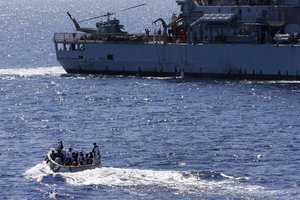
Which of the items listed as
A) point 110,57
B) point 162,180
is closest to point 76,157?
point 162,180

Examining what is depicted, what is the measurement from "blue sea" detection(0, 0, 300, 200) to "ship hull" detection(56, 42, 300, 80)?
4.77 ft

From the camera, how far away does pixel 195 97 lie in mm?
125062

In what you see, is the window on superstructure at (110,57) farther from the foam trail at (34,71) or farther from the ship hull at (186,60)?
the foam trail at (34,71)

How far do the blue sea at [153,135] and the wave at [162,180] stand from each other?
66 mm

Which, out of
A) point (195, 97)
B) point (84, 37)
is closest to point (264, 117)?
point (195, 97)

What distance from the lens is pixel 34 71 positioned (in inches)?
6083

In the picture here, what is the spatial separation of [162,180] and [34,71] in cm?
Result: 7564

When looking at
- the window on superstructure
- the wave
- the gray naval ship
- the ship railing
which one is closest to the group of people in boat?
the wave

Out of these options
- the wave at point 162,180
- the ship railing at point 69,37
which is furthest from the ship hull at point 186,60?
the wave at point 162,180

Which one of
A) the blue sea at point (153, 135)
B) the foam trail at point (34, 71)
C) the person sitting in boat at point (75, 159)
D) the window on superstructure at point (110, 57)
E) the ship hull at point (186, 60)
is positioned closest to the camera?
the blue sea at point (153, 135)

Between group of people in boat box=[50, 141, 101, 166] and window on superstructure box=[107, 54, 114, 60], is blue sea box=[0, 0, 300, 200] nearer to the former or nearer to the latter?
group of people in boat box=[50, 141, 101, 166]

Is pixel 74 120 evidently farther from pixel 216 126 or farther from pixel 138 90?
pixel 138 90

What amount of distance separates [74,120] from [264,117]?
55.9 feet

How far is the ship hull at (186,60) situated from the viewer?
134m
